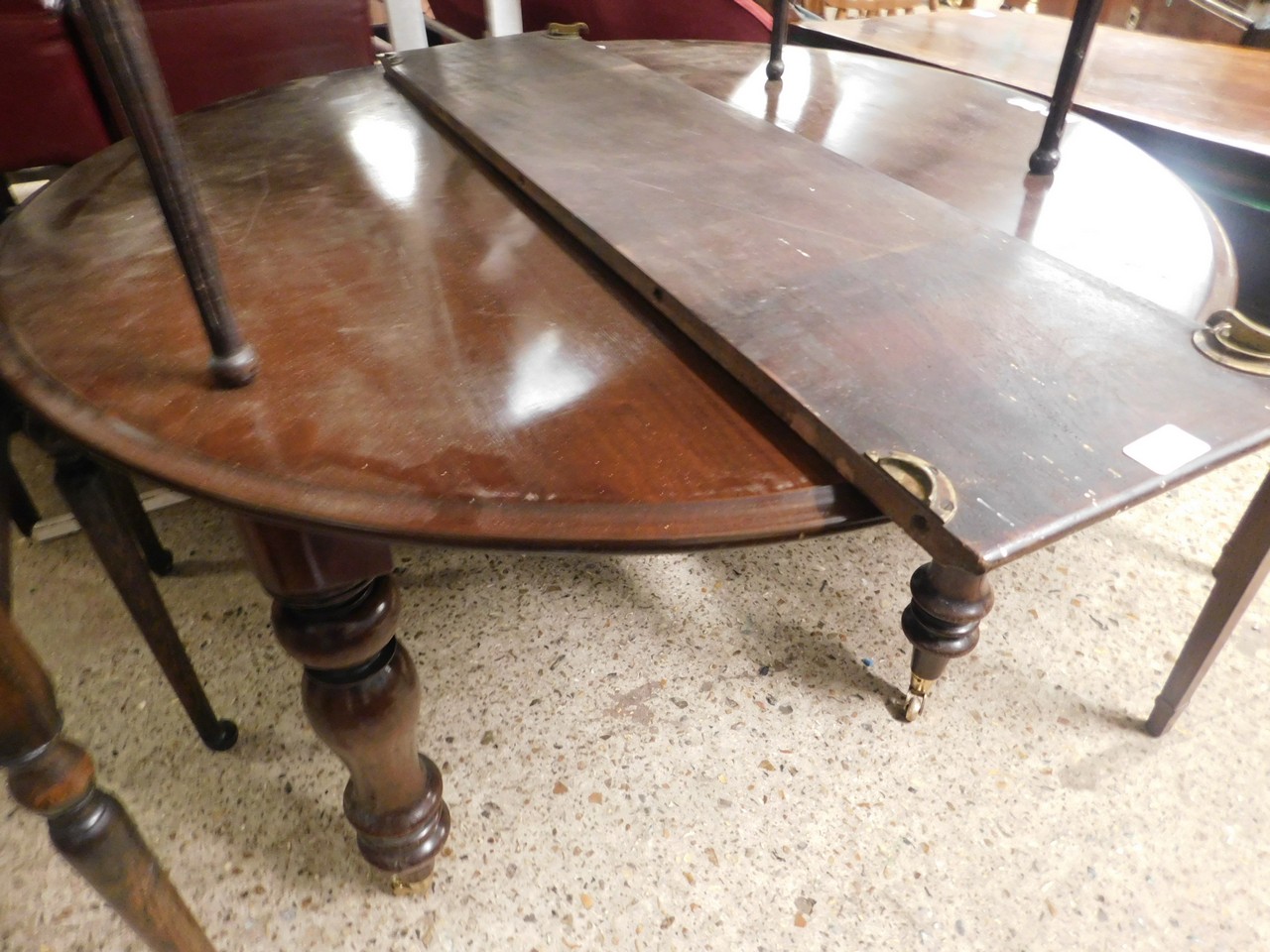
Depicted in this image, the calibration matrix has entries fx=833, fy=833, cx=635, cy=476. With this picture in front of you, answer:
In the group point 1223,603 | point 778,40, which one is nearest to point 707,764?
point 1223,603

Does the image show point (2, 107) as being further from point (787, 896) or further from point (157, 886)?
point (787, 896)

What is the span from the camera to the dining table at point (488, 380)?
0.51 meters

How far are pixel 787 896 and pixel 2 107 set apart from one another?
5.70 feet

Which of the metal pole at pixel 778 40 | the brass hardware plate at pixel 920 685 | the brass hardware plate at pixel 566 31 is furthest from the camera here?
the brass hardware plate at pixel 566 31

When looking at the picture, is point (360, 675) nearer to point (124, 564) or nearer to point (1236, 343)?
point (124, 564)

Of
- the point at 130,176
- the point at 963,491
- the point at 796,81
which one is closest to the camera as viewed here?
the point at 963,491

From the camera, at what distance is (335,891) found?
0.95 metres

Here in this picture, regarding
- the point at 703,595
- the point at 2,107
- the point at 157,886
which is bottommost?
the point at 703,595

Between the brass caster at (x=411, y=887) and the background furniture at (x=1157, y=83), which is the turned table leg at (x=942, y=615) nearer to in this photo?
the background furniture at (x=1157, y=83)

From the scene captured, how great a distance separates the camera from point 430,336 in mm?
656

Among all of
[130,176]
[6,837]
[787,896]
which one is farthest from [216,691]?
[787,896]

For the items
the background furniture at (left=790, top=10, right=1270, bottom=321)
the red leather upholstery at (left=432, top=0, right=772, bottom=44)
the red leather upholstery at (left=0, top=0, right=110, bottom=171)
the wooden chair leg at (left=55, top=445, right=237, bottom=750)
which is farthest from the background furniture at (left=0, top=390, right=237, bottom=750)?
the red leather upholstery at (left=432, top=0, right=772, bottom=44)

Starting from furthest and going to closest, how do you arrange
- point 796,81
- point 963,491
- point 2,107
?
point 2,107, point 796,81, point 963,491

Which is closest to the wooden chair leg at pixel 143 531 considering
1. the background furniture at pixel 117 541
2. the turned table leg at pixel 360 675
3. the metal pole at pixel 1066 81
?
the background furniture at pixel 117 541
